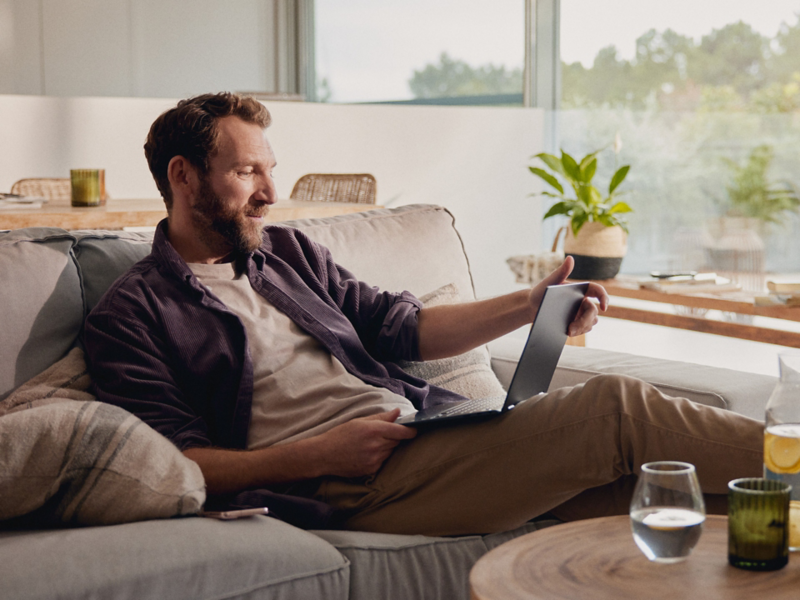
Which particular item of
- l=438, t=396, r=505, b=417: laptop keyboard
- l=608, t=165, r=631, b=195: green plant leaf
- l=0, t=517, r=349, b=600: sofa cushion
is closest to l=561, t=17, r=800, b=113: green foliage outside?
l=608, t=165, r=631, b=195: green plant leaf

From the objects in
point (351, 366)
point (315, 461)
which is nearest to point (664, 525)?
point (315, 461)

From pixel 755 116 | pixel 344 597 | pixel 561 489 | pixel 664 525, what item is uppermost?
pixel 755 116

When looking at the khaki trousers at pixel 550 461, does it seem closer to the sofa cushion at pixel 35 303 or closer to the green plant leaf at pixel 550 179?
the sofa cushion at pixel 35 303

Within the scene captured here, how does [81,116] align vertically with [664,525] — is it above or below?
above

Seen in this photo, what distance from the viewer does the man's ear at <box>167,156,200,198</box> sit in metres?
1.73

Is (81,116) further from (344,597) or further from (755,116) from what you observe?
(344,597)

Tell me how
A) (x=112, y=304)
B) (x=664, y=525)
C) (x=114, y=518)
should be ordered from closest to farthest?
(x=664, y=525), (x=114, y=518), (x=112, y=304)

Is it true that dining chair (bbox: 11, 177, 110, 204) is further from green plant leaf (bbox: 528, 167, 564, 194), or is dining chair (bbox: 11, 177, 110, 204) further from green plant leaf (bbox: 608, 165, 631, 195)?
green plant leaf (bbox: 608, 165, 631, 195)

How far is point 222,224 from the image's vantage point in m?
1.70

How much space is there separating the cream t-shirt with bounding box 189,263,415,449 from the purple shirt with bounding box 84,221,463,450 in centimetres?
2

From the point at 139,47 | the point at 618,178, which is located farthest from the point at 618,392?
the point at 139,47

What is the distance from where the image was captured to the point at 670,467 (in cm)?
103

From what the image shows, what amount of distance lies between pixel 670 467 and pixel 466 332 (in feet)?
2.63

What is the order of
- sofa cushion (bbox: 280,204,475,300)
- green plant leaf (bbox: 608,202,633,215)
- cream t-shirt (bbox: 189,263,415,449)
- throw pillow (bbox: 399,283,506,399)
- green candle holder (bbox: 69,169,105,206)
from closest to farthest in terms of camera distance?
cream t-shirt (bbox: 189,263,415,449), throw pillow (bbox: 399,283,506,399), sofa cushion (bbox: 280,204,475,300), green candle holder (bbox: 69,169,105,206), green plant leaf (bbox: 608,202,633,215)
